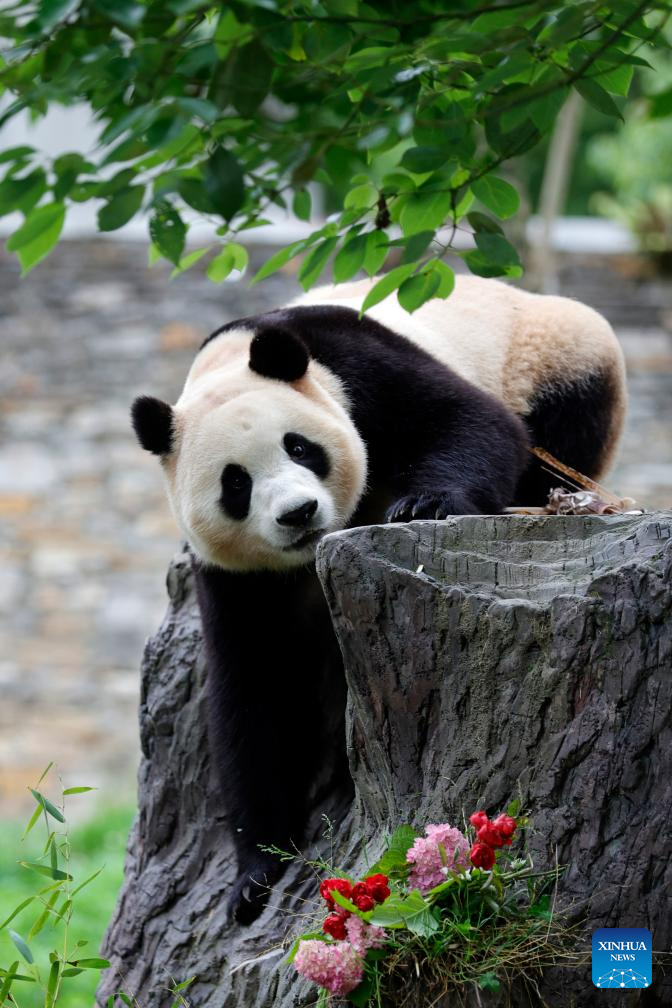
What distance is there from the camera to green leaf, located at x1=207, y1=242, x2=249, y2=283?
3123 millimetres

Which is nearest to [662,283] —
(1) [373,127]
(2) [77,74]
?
(1) [373,127]

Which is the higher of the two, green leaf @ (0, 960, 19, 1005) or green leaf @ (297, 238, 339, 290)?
green leaf @ (297, 238, 339, 290)

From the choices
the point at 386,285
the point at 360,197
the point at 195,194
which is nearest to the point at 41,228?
the point at 195,194

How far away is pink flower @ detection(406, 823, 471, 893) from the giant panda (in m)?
0.90

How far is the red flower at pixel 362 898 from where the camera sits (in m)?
2.13

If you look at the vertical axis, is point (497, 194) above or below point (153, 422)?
above

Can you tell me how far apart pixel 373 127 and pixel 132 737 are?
561 cm

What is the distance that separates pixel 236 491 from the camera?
10.0ft

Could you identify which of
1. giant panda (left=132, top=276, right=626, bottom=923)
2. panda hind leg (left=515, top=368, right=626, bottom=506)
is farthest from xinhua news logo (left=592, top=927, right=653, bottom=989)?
panda hind leg (left=515, top=368, right=626, bottom=506)

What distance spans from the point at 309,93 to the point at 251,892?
1.99m

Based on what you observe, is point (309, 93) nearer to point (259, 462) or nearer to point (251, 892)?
point (259, 462)

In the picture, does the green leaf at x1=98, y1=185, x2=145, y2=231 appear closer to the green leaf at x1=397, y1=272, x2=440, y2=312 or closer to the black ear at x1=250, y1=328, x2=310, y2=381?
the green leaf at x1=397, y1=272, x2=440, y2=312

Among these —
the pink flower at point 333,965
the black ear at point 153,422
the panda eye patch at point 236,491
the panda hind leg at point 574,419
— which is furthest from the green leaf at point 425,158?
the panda hind leg at point 574,419

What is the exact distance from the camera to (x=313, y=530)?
299 cm
